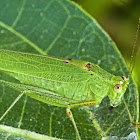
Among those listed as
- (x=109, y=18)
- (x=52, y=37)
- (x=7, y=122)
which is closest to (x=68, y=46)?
(x=52, y=37)

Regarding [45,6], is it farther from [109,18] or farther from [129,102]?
[129,102]

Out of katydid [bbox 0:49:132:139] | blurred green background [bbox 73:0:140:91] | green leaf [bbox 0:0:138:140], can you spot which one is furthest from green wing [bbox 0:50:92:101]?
blurred green background [bbox 73:0:140:91]

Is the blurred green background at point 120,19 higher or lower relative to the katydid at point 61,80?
higher

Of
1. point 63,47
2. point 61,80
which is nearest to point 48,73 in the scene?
point 61,80

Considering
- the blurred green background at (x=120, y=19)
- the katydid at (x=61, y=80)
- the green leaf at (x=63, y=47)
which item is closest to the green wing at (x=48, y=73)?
the katydid at (x=61, y=80)

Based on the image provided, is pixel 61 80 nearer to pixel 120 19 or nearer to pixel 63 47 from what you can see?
pixel 63 47

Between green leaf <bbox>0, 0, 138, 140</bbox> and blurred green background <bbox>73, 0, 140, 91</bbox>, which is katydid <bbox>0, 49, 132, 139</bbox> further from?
blurred green background <bbox>73, 0, 140, 91</bbox>

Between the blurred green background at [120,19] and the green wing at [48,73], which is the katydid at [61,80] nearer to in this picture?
the green wing at [48,73]
